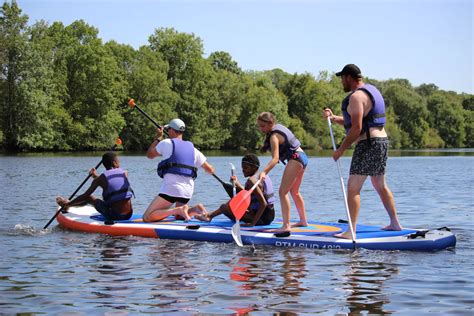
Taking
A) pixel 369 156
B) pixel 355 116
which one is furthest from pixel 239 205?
pixel 355 116

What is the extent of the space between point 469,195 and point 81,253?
13.7m

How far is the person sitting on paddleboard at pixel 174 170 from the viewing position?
1030 cm

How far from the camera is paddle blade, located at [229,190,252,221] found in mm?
9398

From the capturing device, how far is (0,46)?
50.8 meters

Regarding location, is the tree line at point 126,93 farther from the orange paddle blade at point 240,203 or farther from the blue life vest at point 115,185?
the orange paddle blade at point 240,203

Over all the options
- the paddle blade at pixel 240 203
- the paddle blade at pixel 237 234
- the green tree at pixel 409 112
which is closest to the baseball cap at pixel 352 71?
the paddle blade at pixel 240 203

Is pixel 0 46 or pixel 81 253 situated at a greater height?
pixel 0 46

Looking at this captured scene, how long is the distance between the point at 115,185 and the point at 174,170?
1.03 meters

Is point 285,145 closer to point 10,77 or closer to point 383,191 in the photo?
point 383,191

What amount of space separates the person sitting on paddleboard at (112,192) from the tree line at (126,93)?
42.2 m

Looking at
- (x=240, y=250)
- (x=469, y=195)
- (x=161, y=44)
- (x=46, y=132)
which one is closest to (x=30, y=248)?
(x=240, y=250)

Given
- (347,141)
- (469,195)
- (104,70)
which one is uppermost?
(104,70)

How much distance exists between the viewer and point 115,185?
1070 centimetres

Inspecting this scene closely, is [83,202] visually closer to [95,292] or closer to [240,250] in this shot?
[240,250]
